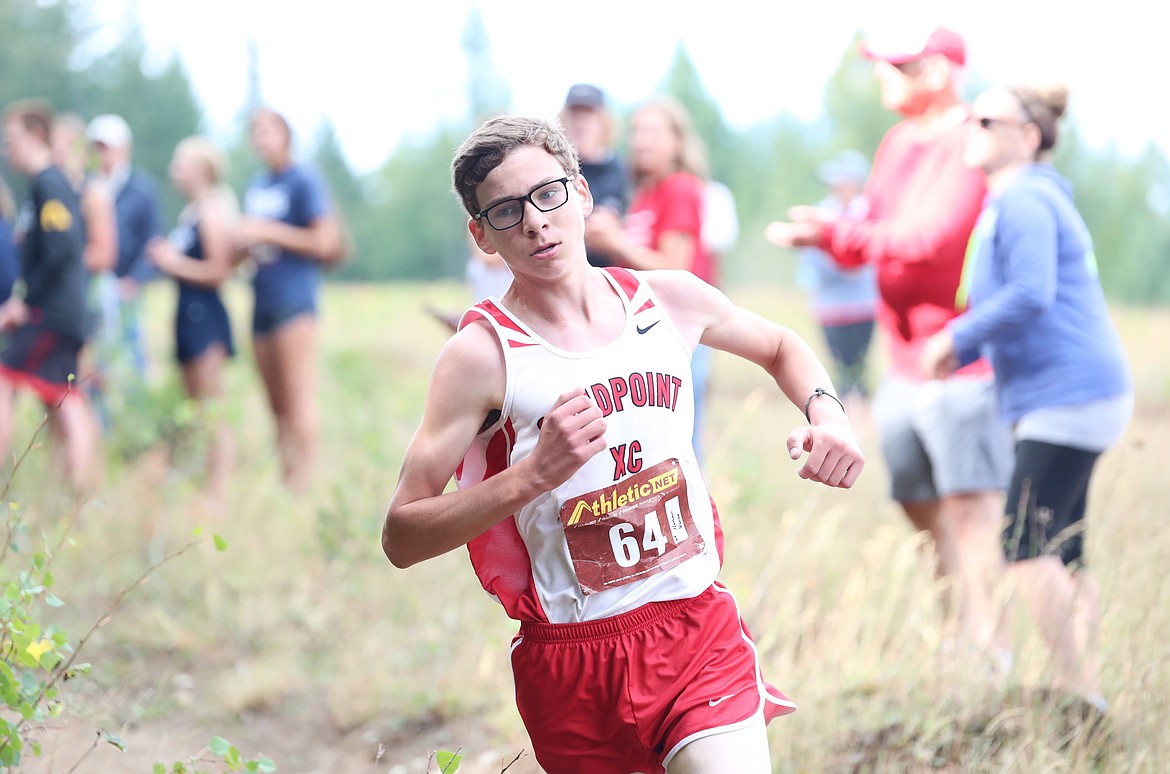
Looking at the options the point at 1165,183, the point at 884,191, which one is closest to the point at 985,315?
the point at 884,191

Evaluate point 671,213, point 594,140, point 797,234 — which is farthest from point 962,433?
point 594,140

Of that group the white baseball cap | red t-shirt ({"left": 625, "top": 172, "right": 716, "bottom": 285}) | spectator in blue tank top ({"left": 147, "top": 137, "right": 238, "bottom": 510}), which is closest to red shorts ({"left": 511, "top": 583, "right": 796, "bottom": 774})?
red t-shirt ({"left": 625, "top": 172, "right": 716, "bottom": 285})

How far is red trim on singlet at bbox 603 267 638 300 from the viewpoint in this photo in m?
2.29

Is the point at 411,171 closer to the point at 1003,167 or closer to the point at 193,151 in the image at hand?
the point at 193,151

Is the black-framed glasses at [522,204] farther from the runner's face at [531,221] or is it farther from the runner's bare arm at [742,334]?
the runner's bare arm at [742,334]

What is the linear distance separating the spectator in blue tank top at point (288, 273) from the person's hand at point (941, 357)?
371cm

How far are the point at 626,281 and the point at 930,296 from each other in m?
2.11

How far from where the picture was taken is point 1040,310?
136 inches

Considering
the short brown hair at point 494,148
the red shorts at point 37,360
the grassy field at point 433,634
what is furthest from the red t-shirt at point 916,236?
the red shorts at point 37,360

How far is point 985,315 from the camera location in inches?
137

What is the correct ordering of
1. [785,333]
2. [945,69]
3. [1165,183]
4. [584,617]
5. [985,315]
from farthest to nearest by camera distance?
[1165,183], [945,69], [985,315], [785,333], [584,617]

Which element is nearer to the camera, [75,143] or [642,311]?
[642,311]

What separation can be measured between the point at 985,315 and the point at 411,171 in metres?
59.7

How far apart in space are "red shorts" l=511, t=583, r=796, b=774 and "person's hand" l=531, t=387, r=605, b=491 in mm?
431
